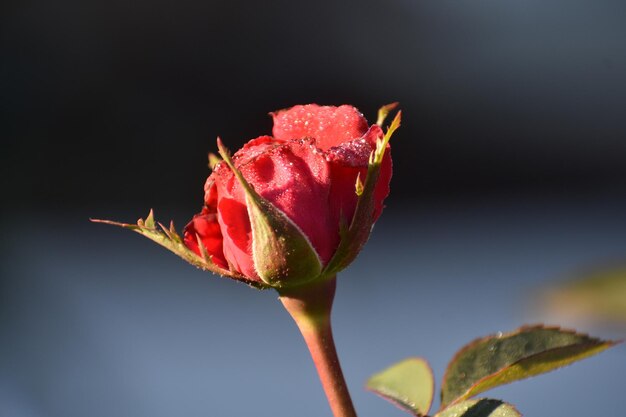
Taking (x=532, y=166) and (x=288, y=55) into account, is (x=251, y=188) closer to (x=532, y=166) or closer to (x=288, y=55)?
(x=288, y=55)

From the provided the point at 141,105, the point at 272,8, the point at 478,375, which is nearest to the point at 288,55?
the point at 272,8

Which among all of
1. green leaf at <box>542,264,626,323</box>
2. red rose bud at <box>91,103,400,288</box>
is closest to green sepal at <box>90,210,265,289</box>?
red rose bud at <box>91,103,400,288</box>

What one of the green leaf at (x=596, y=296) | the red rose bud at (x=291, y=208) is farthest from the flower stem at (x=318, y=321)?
the green leaf at (x=596, y=296)

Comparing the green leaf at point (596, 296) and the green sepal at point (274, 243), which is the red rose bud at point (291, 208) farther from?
the green leaf at point (596, 296)

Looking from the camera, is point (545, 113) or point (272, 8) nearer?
point (272, 8)

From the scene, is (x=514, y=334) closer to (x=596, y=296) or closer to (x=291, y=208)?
(x=291, y=208)

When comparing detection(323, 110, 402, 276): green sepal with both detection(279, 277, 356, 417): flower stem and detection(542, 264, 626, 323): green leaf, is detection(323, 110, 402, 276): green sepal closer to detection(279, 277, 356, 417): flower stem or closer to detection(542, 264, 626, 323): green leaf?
detection(279, 277, 356, 417): flower stem
